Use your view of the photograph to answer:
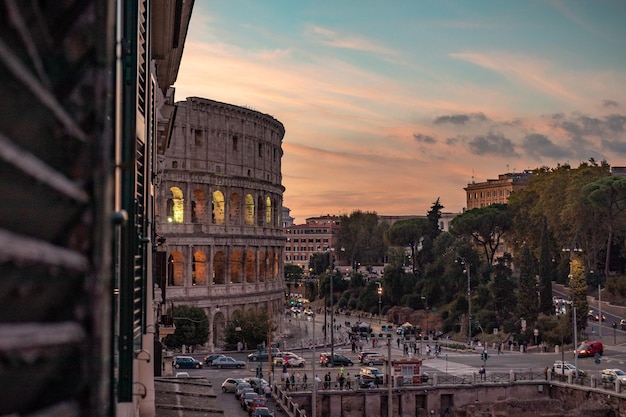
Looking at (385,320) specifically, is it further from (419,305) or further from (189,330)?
(189,330)

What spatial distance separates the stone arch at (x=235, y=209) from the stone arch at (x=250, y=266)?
3.59 meters

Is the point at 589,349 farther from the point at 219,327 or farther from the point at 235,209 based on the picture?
the point at 235,209

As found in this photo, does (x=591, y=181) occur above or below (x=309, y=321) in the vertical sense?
above

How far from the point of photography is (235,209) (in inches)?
2896

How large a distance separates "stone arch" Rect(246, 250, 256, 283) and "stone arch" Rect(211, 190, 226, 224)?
206 inches

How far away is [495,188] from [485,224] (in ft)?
258

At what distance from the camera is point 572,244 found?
3585 inches

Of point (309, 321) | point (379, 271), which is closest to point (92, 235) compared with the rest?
point (309, 321)

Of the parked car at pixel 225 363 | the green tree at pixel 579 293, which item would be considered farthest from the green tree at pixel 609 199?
the parked car at pixel 225 363

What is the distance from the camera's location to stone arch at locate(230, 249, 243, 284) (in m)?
72.6

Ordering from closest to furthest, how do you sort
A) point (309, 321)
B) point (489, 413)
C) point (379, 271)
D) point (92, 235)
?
point (92, 235), point (489, 413), point (309, 321), point (379, 271)

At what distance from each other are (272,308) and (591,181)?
138 ft

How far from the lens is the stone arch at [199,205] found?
69.6 m

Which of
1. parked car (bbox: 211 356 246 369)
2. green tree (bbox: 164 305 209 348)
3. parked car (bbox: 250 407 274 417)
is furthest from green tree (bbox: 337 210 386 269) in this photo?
parked car (bbox: 250 407 274 417)
